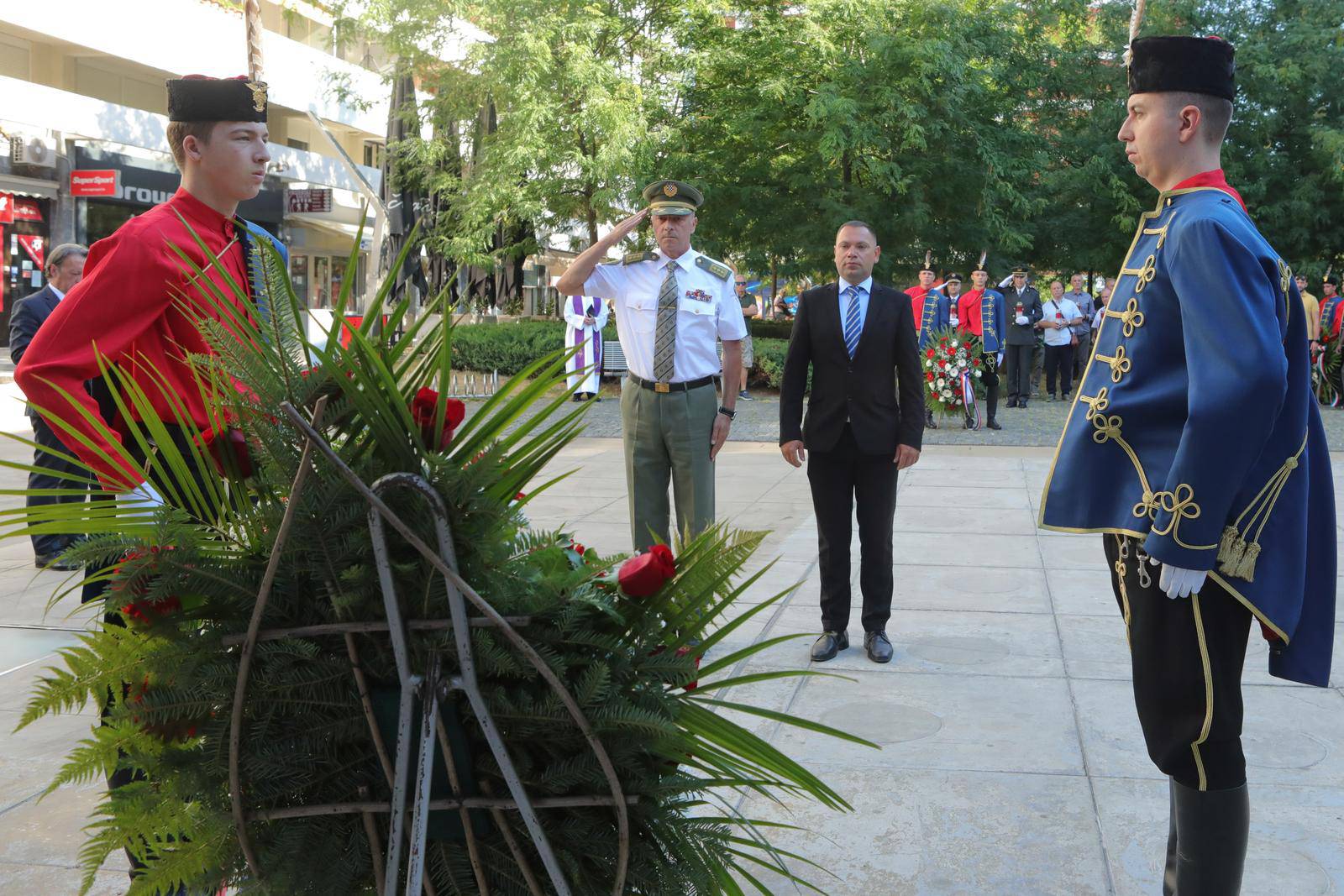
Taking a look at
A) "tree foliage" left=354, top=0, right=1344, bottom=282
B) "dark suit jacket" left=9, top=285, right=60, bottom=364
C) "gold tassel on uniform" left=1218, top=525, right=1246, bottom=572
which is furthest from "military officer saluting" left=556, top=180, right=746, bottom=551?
"tree foliage" left=354, top=0, right=1344, bottom=282

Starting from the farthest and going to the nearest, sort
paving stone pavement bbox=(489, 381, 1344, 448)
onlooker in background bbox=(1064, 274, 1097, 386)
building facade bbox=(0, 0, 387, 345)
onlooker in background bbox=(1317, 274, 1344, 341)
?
building facade bbox=(0, 0, 387, 345) → onlooker in background bbox=(1064, 274, 1097, 386) → onlooker in background bbox=(1317, 274, 1344, 341) → paving stone pavement bbox=(489, 381, 1344, 448)

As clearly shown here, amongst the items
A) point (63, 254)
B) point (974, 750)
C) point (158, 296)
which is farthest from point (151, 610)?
point (63, 254)

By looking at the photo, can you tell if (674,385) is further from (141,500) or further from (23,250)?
(23,250)

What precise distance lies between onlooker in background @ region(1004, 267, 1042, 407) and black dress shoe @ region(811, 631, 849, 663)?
14580 millimetres

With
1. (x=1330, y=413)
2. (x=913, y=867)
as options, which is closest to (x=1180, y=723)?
(x=913, y=867)

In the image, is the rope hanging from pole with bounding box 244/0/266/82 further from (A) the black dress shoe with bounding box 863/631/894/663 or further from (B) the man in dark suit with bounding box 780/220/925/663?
(A) the black dress shoe with bounding box 863/631/894/663

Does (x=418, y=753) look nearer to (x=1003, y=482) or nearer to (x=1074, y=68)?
(x=1003, y=482)

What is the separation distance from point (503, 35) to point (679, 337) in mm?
18155

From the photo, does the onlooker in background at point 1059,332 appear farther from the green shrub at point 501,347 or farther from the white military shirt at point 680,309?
the white military shirt at point 680,309

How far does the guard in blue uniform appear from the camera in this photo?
2.54 m

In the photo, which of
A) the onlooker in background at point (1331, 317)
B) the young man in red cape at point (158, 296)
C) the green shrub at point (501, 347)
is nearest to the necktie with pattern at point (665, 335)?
the young man in red cape at point (158, 296)

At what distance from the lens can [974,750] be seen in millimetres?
4426

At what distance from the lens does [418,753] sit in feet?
6.08

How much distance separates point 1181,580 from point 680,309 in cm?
355
